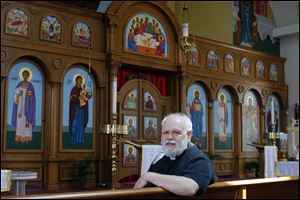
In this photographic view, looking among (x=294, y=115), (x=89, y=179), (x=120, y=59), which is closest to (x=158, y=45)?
(x=120, y=59)

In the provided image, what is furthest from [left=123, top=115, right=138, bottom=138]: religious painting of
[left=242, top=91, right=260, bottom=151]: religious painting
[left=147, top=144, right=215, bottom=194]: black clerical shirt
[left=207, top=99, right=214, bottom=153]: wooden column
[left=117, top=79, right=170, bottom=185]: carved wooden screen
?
[left=147, top=144, right=215, bottom=194]: black clerical shirt

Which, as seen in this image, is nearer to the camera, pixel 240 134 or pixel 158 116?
pixel 158 116

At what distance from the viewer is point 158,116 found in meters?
11.3

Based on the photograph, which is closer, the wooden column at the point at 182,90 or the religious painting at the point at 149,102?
the religious painting at the point at 149,102

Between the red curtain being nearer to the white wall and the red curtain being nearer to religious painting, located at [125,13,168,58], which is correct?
religious painting, located at [125,13,168,58]

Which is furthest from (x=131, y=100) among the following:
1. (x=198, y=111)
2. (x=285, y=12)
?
(x=285, y=12)

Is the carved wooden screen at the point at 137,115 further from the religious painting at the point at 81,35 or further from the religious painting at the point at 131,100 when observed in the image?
the religious painting at the point at 81,35

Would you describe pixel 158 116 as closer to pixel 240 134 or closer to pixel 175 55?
pixel 175 55

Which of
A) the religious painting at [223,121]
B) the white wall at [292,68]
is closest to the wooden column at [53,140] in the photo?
the religious painting at [223,121]

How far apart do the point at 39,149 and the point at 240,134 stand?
20.7 feet

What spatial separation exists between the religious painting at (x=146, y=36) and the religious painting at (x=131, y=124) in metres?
1.52

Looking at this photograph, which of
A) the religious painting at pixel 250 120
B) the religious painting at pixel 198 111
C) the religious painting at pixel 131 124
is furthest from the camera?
the religious painting at pixel 250 120

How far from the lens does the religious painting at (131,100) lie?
1070 centimetres

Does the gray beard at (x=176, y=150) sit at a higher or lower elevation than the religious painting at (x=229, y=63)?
lower
